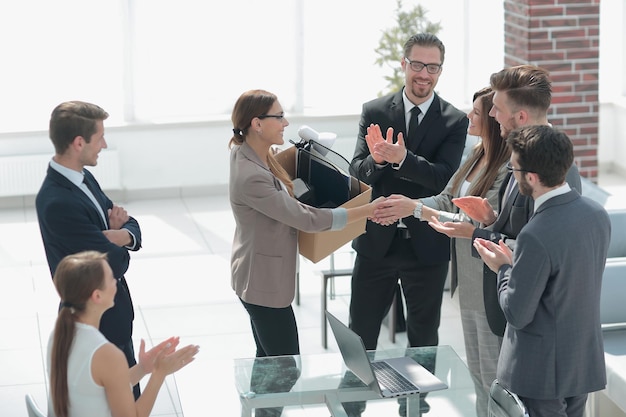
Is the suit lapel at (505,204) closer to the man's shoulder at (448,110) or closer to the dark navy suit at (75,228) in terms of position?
the man's shoulder at (448,110)

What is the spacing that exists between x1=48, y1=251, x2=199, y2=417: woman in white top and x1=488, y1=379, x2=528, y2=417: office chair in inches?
46.2

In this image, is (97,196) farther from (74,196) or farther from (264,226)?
(264,226)

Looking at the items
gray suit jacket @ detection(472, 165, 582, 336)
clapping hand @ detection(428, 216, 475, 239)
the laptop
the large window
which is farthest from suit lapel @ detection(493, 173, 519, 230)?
the large window

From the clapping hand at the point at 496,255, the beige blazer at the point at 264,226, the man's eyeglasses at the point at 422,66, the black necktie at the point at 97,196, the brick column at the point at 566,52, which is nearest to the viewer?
the clapping hand at the point at 496,255

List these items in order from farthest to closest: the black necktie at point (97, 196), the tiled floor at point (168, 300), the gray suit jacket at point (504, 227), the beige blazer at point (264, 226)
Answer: the tiled floor at point (168, 300)
the beige blazer at point (264, 226)
the black necktie at point (97, 196)
the gray suit jacket at point (504, 227)

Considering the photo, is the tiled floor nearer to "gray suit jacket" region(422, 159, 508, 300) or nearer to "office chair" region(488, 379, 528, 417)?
"gray suit jacket" region(422, 159, 508, 300)

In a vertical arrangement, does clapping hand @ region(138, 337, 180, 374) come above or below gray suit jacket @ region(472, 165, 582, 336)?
below

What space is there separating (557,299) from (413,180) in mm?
1445

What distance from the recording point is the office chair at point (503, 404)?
319 cm

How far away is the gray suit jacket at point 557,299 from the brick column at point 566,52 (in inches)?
168

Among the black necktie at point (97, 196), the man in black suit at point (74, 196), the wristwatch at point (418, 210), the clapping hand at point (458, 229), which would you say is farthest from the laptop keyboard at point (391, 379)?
the black necktie at point (97, 196)

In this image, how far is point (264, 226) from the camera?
414 centimetres

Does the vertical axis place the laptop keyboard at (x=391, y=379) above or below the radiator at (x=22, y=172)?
below

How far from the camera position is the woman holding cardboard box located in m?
4.07
